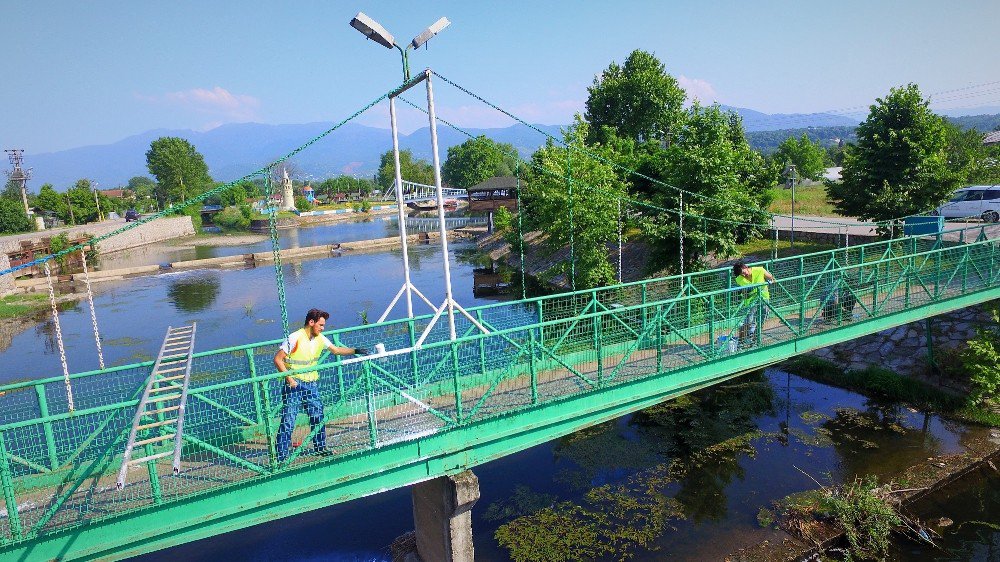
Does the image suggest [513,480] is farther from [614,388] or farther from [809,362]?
[809,362]

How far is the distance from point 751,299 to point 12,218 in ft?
212

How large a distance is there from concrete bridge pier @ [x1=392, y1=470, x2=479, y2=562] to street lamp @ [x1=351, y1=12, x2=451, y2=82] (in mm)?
6158

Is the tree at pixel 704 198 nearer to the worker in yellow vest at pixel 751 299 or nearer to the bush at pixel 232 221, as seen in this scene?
the worker in yellow vest at pixel 751 299

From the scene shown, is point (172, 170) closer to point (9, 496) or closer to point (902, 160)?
point (902, 160)

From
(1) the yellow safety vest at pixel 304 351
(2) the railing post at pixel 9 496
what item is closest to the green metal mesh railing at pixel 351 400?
(2) the railing post at pixel 9 496

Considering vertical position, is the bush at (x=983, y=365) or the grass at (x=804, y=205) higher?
the grass at (x=804, y=205)

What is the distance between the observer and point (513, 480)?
1318cm

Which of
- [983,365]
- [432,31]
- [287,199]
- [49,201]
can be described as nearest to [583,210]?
[983,365]

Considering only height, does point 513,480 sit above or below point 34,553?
below

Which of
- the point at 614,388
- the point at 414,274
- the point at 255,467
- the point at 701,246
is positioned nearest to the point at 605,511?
the point at 614,388

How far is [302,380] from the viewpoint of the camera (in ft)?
24.2

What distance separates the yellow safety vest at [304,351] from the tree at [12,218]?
202 feet

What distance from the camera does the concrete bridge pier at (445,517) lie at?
7.93m

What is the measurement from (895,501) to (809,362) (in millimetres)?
7065
